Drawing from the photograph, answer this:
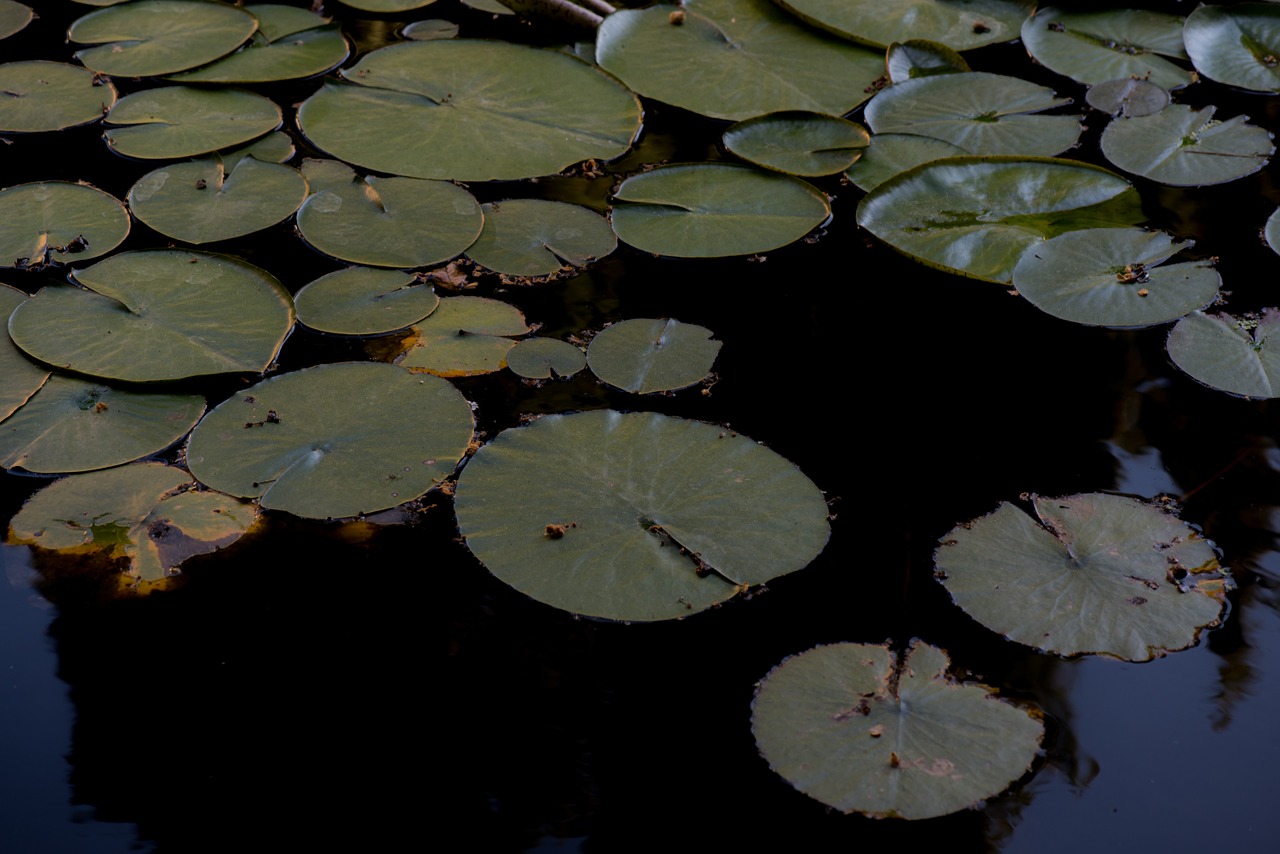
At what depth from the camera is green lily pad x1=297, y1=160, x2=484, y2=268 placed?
2576mm

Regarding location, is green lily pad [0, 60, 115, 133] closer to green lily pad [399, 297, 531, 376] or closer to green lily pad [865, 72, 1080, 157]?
green lily pad [399, 297, 531, 376]

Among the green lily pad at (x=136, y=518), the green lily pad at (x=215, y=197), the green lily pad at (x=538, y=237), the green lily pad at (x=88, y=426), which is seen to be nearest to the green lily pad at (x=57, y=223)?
the green lily pad at (x=215, y=197)

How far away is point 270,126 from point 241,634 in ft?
5.53

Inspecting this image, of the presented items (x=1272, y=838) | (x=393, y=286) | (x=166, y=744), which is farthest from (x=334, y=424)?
(x=1272, y=838)

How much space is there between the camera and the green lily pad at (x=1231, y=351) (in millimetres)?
2312

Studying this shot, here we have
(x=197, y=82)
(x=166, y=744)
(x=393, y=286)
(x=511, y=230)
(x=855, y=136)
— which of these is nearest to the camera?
(x=166, y=744)

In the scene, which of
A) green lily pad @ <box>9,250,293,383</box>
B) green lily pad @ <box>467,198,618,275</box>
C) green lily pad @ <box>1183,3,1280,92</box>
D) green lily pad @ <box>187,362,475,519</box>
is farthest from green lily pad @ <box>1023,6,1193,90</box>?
green lily pad @ <box>9,250,293,383</box>

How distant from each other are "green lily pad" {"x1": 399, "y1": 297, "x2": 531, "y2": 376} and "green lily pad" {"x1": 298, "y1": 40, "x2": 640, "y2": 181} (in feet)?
1.69

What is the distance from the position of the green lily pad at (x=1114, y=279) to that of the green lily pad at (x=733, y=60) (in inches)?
32.7

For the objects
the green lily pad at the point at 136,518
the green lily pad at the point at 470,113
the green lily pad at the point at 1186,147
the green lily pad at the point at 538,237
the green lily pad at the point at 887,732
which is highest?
the green lily pad at the point at 1186,147

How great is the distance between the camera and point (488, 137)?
295 centimetres

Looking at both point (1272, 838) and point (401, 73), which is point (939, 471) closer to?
point (1272, 838)

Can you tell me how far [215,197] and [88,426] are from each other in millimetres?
828

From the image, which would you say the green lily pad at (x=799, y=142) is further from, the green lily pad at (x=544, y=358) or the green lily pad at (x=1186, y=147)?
the green lily pad at (x=544, y=358)
